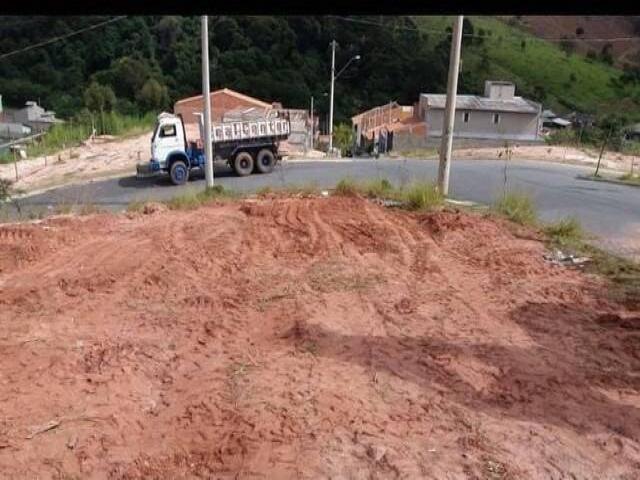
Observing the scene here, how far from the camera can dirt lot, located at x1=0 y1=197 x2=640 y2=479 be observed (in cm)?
492

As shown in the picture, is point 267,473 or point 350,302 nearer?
point 267,473

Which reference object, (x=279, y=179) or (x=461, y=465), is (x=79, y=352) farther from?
(x=279, y=179)

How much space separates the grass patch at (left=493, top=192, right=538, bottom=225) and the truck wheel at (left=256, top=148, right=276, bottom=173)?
38.6 ft

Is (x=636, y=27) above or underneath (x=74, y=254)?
above

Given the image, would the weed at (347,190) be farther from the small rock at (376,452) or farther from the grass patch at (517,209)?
the small rock at (376,452)

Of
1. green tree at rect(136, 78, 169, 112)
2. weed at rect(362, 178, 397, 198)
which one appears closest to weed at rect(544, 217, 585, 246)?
weed at rect(362, 178, 397, 198)

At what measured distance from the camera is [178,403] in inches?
224

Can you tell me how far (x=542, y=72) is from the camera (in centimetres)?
6688

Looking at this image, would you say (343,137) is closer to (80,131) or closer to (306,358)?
(80,131)

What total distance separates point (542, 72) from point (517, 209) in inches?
2394

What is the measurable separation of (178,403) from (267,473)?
1391 mm

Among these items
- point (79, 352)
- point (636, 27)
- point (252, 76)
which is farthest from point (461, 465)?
point (636, 27)

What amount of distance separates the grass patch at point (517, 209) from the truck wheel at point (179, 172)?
11591mm

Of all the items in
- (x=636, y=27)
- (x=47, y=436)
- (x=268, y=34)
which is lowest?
(x=47, y=436)
